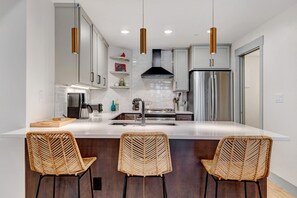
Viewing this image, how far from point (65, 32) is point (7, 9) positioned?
2.30ft

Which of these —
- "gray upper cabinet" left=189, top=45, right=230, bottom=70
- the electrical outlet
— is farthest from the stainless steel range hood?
the electrical outlet

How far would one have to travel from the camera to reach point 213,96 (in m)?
4.50

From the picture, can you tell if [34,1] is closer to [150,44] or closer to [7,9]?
[7,9]

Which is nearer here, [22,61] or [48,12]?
[22,61]

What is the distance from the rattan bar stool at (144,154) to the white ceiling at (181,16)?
181cm

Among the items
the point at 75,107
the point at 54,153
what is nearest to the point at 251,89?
the point at 75,107

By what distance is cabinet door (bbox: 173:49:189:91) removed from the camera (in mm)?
4941

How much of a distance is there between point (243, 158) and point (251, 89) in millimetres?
3620

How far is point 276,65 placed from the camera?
3125 millimetres

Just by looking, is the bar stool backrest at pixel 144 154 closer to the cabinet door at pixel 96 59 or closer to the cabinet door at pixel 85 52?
the cabinet door at pixel 85 52

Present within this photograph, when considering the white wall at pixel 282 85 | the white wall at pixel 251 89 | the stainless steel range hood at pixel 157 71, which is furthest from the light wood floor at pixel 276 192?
the stainless steel range hood at pixel 157 71

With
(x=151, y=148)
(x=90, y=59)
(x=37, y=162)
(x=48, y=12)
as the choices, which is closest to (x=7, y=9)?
(x=48, y=12)

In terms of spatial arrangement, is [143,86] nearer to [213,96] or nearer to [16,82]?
[213,96]

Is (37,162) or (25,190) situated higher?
(37,162)
